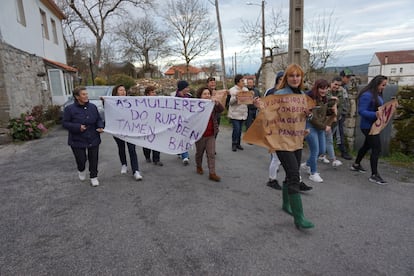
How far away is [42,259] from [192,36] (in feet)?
104

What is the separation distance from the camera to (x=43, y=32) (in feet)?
55.3

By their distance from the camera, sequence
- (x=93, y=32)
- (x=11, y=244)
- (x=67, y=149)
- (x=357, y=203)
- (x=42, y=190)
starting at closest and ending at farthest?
1. (x=11, y=244)
2. (x=357, y=203)
3. (x=42, y=190)
4. (x=67, y=149)
5. (x=93, y=32)

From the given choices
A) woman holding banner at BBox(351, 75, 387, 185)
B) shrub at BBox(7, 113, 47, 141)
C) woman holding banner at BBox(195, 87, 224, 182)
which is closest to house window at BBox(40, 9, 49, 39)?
shrub at BBox(7, 113, 47, 141)

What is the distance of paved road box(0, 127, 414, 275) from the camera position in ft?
8.39

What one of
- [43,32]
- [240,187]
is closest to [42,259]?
[240,187]

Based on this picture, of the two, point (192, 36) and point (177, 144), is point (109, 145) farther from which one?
point (192, 36)

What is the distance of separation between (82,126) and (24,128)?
6338 mm

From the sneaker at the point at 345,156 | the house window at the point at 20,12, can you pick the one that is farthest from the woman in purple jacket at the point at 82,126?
the house window at the point at 20,12

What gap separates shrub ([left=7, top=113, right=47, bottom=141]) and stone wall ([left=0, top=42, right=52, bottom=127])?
0.58 meters

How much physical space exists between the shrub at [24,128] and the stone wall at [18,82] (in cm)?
58

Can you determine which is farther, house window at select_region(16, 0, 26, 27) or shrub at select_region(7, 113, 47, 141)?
house window at select_region(16, 0, 26, 27)

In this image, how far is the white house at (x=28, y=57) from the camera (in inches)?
379

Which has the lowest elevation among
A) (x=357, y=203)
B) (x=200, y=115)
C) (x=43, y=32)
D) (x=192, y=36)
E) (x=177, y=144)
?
(x=357, y=203)

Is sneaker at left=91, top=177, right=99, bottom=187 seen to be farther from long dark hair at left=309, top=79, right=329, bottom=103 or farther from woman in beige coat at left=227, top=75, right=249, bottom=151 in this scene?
long dark hair at left=309, top=79, right=329, bottom=103
